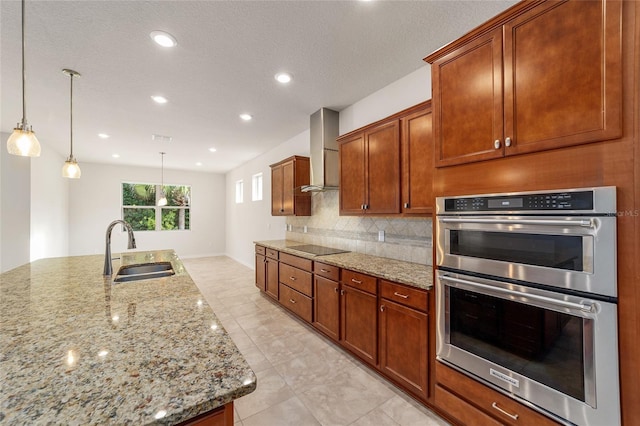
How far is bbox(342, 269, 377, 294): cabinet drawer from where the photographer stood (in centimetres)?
226

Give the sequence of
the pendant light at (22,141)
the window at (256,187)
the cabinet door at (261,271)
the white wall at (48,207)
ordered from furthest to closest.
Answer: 1. the window at (256,187)
2. the white wall at (48,207)
3. the cabinet door at (261,271)
4. the pendant light at (22,141)

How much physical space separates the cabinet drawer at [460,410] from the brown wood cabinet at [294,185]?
3004 millimetres

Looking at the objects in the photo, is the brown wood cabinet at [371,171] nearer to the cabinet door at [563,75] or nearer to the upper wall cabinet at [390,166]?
the upper wall cabinet at [390,166]

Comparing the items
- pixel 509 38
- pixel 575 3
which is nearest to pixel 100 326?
pixel 509 38

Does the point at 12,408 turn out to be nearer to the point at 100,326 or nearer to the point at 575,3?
the point at 100,326

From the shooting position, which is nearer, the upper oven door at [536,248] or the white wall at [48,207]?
the upper oven door at [536,248]

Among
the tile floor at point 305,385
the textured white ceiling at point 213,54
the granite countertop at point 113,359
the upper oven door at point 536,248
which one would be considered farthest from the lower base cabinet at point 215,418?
the textured white ceiling at point 213,54

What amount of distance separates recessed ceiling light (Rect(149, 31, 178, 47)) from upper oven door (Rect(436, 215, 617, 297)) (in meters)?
2.50

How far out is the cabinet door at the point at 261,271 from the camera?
4344mm

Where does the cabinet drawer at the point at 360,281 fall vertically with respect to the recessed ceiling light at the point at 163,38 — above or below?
below

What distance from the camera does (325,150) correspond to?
11.7 feet

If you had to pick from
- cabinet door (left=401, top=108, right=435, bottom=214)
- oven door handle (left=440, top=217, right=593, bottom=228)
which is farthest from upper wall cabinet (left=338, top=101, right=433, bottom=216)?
oven door handle (left=440, top=217, right=593, bottom=228)

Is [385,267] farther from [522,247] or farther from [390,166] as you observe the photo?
[522,247]

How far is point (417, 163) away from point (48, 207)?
7.14 metres
